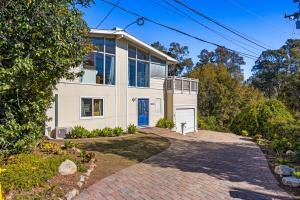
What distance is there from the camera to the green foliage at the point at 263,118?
25.0m

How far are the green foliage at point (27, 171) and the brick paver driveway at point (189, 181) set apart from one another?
1189 mm

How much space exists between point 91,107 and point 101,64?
9.31ft

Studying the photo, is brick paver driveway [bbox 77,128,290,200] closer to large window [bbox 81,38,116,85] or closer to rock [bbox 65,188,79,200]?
rock [bbox 65,188,79,200]

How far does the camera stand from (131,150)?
13477 mm

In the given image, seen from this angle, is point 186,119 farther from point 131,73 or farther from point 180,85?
point 131,73

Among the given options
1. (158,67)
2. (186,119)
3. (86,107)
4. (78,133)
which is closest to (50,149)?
(78,133)

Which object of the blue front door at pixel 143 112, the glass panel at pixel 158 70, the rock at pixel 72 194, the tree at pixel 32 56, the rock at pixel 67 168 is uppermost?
the glass panel at pixel 158 70

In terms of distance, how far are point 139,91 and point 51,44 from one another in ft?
47.2

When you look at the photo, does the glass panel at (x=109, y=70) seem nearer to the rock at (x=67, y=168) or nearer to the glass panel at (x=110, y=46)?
the glass panel at (x=110, y=46)

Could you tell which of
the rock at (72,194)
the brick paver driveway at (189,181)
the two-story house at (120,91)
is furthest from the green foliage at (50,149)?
the two-story house at (120,91)

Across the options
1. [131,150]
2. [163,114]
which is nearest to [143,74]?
[163,114]

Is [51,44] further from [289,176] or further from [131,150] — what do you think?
[289,176]

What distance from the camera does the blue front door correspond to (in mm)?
22250

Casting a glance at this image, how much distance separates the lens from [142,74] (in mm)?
23016
